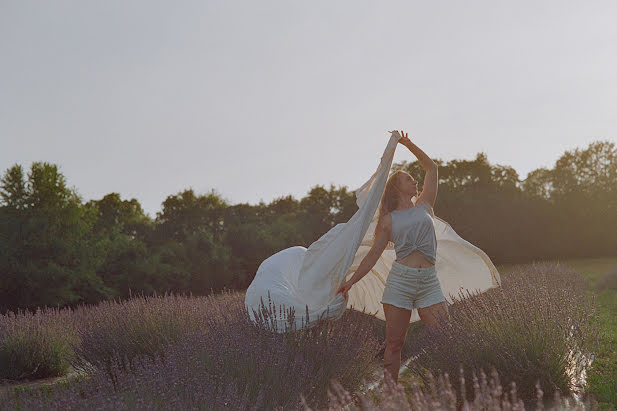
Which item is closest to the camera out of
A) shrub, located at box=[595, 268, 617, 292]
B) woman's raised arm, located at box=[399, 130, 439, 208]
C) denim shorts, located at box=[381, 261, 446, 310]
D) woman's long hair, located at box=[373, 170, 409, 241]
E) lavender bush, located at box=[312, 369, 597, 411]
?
lavender bush, located at box=[312, 369, 597, 411]

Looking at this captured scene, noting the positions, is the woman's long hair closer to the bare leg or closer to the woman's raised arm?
the woman's raised arm

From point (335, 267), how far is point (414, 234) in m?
0.76

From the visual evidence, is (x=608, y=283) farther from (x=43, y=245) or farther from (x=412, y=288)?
(x=43, y=245)

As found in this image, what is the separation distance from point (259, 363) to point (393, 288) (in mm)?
1192

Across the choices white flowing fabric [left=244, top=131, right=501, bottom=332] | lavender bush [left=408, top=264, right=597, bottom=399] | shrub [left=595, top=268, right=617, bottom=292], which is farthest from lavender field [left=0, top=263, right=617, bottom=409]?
shrub [left=595, top=268, right=617, bottom=292]

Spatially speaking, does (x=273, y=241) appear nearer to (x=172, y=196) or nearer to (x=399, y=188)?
(x=172, y=196)

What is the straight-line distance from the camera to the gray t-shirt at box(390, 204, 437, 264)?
426cm

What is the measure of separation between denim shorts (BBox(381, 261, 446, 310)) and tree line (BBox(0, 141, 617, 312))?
1374cm

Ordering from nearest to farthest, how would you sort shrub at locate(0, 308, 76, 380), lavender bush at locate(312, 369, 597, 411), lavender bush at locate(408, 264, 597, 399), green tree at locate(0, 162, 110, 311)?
1. lavender bush at locate(312, 369, 597, 411)
2. lavender bush at locate(408, 264, 597, 399)
3. shrub at locate(0, 308, 76, 380)
4. green tree at locate(0, 162, 110, 311)

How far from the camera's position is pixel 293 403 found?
3.38 meters

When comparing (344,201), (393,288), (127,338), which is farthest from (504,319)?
(344,201)

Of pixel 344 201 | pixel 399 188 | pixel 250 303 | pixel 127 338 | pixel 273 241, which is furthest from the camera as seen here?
pixel 344 201

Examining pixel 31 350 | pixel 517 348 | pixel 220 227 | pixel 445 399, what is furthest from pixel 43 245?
pixel 445 399

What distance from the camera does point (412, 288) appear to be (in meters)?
4.24
